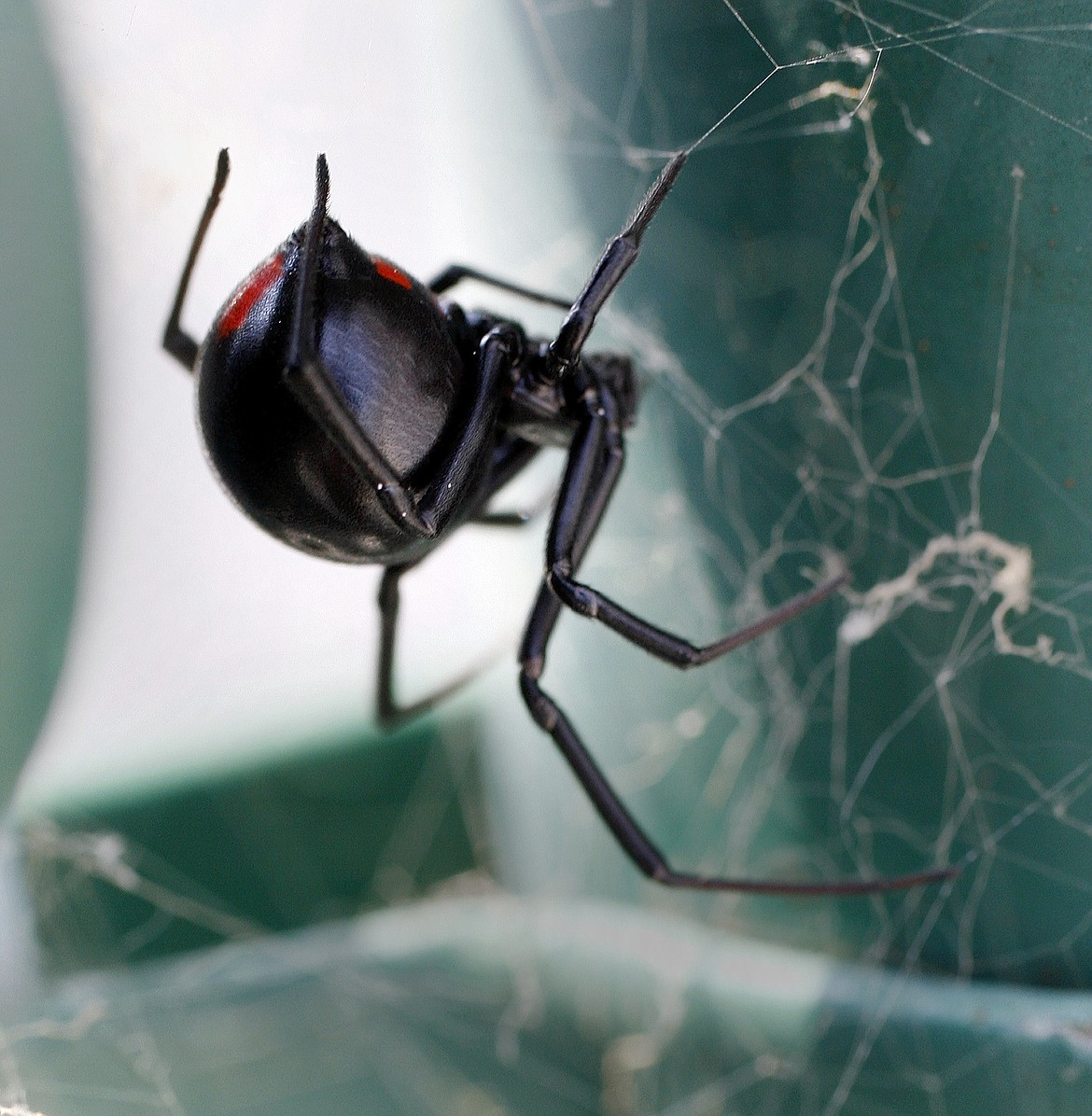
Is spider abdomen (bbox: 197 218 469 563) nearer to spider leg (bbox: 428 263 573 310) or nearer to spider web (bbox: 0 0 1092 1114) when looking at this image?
spider leg (bbox: 428 263 573 310)

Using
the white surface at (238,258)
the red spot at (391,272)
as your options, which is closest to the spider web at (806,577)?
the white surface at (238,258)

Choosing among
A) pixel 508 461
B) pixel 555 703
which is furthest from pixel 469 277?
pixel 555 703

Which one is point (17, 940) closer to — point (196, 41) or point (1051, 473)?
point (196, 41)

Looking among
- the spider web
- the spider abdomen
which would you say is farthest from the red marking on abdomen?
the spider web

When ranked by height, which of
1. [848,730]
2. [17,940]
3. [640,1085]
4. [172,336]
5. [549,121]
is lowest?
[640,1085]

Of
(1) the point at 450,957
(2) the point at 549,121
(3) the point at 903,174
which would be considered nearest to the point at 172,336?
(2) the point at 549,121

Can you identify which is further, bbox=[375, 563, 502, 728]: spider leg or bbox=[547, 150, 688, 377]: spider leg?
bbox=[375, 563, 502, 728]: spider leg
